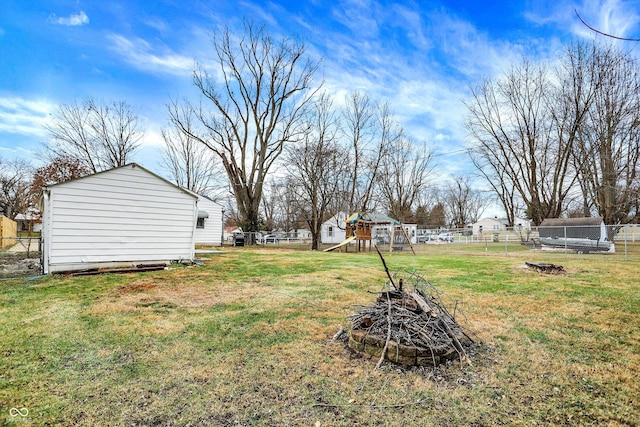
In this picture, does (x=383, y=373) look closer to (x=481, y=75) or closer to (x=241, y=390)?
(x=241, y=390)

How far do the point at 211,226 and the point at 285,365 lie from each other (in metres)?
20.3

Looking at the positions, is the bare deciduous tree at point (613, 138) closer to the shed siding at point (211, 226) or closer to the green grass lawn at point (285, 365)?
the green grass lawn at point (285, 365)

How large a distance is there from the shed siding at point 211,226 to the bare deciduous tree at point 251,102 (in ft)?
7.30

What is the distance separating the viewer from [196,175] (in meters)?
31.8

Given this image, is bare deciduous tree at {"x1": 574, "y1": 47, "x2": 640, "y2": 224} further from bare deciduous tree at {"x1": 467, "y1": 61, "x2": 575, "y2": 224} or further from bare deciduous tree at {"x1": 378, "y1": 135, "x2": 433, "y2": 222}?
bare deciduous tree at {"x1": 378, "y1": 135, "x2": 433, "y2": 222}

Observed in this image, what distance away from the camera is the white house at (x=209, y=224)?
69.7 feet

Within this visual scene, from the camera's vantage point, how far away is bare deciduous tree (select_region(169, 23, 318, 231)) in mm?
23203

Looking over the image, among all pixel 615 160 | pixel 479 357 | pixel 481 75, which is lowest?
pixel 479 357

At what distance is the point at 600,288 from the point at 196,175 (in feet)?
106

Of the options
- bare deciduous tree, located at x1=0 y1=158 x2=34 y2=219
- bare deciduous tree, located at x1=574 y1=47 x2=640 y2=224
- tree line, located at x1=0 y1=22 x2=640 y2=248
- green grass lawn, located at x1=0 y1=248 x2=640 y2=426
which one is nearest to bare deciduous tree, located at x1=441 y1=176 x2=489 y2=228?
tree line, located at x1=0 y1=22 x2=640 y2=248

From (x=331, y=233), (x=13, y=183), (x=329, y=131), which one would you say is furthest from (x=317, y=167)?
(x=13, y=183)

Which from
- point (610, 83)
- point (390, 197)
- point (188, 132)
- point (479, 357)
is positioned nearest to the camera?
point (479, 357)

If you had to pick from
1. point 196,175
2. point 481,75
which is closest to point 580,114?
point 481,75

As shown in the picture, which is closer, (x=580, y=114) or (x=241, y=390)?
(x=241, y=390)
